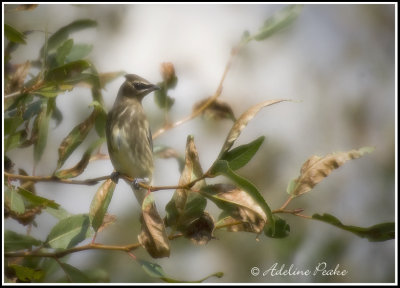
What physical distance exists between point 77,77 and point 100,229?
570mm

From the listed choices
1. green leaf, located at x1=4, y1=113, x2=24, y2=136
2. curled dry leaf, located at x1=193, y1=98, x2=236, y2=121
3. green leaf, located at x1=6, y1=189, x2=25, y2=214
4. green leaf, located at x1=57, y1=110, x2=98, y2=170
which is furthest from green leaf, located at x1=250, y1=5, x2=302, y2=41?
green leaf, located at x1=6, y1=189, x2=25, y2=214

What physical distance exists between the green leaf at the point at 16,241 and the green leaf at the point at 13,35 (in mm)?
709

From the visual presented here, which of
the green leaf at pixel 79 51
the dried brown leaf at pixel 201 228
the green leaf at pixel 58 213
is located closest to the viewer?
the dried brown leaf at pixel 201 228

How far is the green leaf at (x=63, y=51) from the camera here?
2.29 metres

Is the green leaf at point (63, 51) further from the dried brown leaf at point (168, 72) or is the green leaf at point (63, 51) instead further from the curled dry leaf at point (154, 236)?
the curled dry leaf at point (154, 236)

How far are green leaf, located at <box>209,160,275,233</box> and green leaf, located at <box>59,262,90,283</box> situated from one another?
0.74 m

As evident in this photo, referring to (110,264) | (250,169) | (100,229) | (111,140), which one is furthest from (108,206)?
(250,169)

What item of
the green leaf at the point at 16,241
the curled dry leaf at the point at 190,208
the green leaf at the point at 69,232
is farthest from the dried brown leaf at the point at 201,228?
the green leaf at the point at 16,241

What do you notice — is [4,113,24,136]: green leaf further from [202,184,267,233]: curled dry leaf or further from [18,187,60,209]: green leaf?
[202,184,267,233]: curled dry leaf

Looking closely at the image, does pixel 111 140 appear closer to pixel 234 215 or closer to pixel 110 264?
pixel 110 264

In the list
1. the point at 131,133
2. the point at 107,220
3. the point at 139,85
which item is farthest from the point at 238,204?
the point at 139,85

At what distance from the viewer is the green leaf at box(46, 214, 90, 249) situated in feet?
7.36

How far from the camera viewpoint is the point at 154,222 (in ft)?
6.17

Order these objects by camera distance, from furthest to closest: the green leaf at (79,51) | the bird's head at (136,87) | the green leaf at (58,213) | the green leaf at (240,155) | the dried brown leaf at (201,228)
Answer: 1. the bird's head at (136,87)
2. the green leaf at (79,51)
3. the green leaf at (58,213)
4. the dried brown leaf at (201,228)
5. the green leaf at (240,155)
